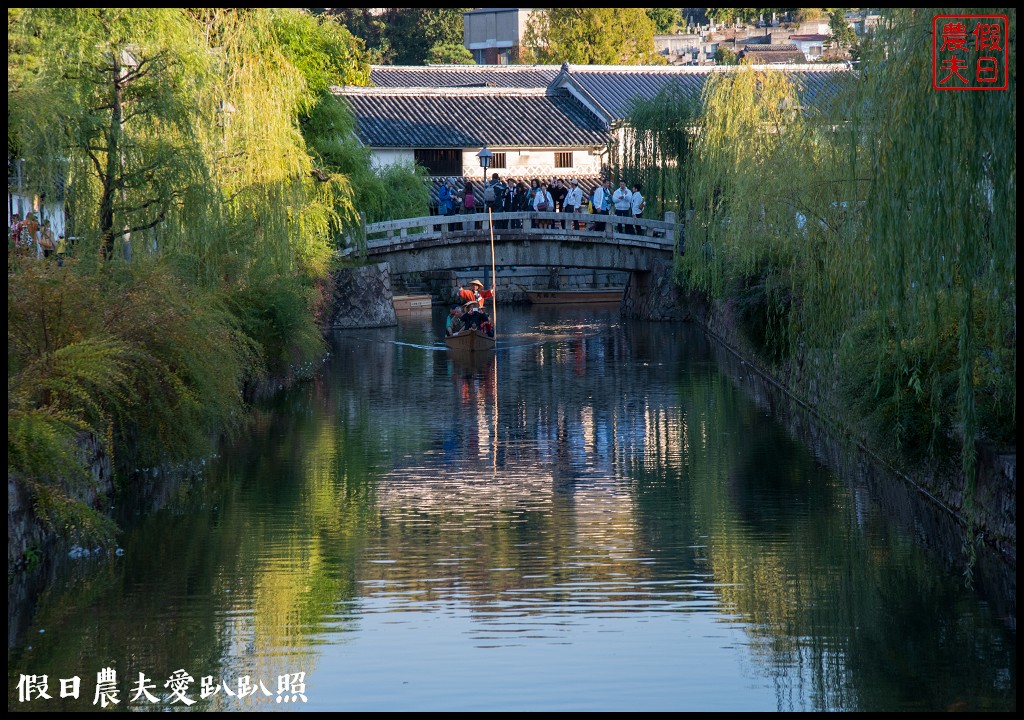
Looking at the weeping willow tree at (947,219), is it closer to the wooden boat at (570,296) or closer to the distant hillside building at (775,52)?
the wooden boat at (570,296)

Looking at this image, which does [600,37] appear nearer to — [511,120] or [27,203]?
[511,120]

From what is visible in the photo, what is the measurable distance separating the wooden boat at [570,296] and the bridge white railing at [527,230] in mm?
8004

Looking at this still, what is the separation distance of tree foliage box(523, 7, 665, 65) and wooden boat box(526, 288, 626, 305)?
1591 cm

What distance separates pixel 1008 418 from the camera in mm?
11844

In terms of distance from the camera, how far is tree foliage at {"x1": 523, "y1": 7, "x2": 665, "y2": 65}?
5988 centimetres

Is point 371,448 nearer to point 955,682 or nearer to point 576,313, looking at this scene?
point 955,682

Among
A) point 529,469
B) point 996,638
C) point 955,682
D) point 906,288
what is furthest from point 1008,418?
point 529,469

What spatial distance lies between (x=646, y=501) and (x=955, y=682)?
6.23 metres

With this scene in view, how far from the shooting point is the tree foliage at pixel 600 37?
59.9 m

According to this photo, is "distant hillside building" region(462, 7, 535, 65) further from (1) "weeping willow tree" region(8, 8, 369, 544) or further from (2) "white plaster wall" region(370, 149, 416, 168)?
(1) "weeping willow tree" region(8, 8, 369, 544)

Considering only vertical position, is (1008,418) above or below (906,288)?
below

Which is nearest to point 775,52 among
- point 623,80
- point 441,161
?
point 623,80

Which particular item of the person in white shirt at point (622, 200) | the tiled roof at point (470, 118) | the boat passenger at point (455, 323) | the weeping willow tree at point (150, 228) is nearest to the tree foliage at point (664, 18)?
the tiled roof at point (470, 118)

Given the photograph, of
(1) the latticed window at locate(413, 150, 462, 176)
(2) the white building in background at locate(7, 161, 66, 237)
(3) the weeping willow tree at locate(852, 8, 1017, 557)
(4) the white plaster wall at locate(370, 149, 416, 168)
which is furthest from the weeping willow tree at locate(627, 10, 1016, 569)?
(1) the latticed window at locate(413, 150, 462, 176)
